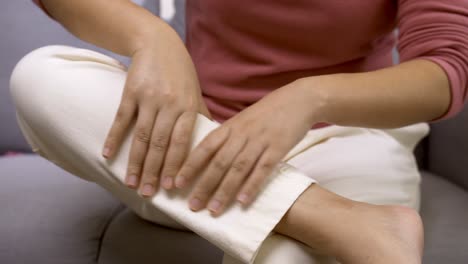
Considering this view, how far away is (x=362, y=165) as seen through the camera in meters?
0.76

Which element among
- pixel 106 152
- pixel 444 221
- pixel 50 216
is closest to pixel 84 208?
pixel 50 216

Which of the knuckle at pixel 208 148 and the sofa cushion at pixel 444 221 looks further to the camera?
the sofa cushion at pixel 444 221

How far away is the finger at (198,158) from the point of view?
1.97 feet

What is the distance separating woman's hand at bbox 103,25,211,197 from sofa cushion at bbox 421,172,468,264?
347mm

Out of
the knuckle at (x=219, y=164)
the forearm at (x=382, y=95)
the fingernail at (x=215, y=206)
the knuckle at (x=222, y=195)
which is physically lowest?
the fingernail at (x=215, y=206)

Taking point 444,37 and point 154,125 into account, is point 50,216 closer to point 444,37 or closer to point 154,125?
point 154,125

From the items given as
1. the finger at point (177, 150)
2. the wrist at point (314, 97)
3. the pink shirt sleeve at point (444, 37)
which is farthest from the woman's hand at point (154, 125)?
the pink shirt sleeve at point (444, 37)

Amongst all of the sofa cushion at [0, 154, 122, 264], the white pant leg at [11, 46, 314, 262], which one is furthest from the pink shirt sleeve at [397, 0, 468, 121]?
the sofa cushion at [0, 154, 122, 264]

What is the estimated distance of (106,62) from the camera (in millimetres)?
704

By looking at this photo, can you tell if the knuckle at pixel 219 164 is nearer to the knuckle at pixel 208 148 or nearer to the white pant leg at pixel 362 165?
the knuckle at pixel 208 148

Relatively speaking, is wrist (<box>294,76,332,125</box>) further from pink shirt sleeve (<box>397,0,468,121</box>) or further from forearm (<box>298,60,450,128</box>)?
pink shirt sleeve (<box>397,0,468,121</box>)

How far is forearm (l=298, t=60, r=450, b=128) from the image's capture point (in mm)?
647

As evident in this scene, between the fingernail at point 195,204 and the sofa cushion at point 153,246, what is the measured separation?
14cm

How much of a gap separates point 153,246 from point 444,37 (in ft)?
1.45
